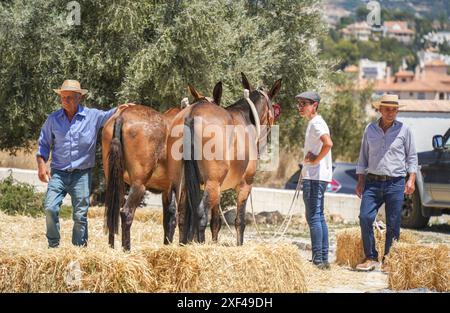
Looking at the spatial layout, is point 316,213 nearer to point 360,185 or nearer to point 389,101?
point 360,185

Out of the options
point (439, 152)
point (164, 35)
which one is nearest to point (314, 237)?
point (164, 35)

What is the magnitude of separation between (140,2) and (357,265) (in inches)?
281

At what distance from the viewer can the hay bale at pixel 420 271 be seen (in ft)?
28.7

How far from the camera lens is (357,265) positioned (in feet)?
34.9

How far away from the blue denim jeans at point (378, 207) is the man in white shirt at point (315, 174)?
20.1 inches

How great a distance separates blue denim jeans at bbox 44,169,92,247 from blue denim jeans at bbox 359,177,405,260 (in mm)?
3409

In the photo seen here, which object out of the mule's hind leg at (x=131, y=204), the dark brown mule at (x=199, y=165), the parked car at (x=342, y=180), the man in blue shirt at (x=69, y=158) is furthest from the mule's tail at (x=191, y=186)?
the parked car at (x=342, y=180)

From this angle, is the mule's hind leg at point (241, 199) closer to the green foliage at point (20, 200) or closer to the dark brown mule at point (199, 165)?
the dark brown mule at point (199, 165)

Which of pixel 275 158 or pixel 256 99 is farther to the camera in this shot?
pixel 275 158

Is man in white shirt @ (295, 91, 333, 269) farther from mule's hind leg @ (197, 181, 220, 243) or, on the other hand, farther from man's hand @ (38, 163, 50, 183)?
man's hand @ (38, 163, 50, 183)

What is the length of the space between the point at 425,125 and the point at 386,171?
10.9 metres

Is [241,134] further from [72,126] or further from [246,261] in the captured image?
[246,261]

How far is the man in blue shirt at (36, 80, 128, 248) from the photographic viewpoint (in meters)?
9.25

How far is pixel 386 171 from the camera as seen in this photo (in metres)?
10.4
